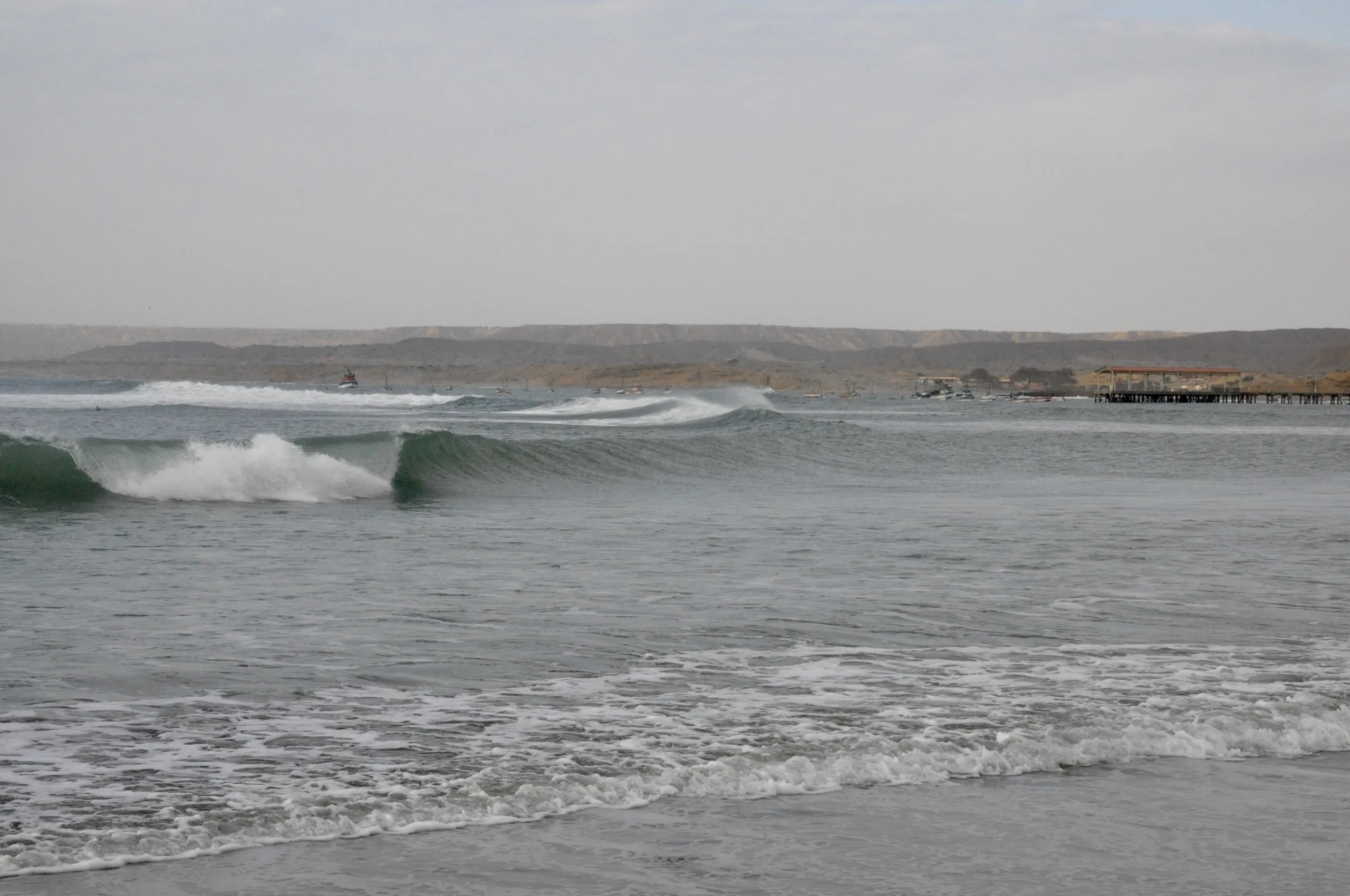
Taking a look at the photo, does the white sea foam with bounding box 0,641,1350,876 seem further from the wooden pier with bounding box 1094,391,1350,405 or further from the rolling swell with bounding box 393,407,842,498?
the wooden pier with bounding box 1094,391,1350,405

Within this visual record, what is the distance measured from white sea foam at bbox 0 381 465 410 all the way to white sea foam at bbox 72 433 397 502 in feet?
167

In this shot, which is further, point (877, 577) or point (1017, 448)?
point (1017, 448)

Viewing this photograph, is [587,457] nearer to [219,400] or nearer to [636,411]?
[636,411]

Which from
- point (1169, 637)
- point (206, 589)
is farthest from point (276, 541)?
point (1169, 637)

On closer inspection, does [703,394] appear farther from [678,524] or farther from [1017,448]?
[678,524]

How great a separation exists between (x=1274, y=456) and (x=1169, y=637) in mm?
34284

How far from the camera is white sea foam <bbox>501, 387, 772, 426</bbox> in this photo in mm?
68562

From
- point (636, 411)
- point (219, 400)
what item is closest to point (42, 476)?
point (636, 411)

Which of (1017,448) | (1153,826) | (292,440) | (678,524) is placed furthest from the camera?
(1017,448)

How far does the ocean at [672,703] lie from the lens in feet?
16.4

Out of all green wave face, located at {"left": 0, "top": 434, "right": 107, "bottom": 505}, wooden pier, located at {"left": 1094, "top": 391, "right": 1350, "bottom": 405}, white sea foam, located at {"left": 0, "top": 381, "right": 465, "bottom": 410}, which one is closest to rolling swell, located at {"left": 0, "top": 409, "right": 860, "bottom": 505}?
green wave face, located at {"left": 0, "top": 434, "right": 107, "bottom": 505}

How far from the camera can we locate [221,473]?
21.4 m

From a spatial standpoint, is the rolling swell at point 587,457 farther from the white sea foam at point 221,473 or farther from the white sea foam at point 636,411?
the white sea foam at point 636,411

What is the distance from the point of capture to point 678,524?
1748cm
